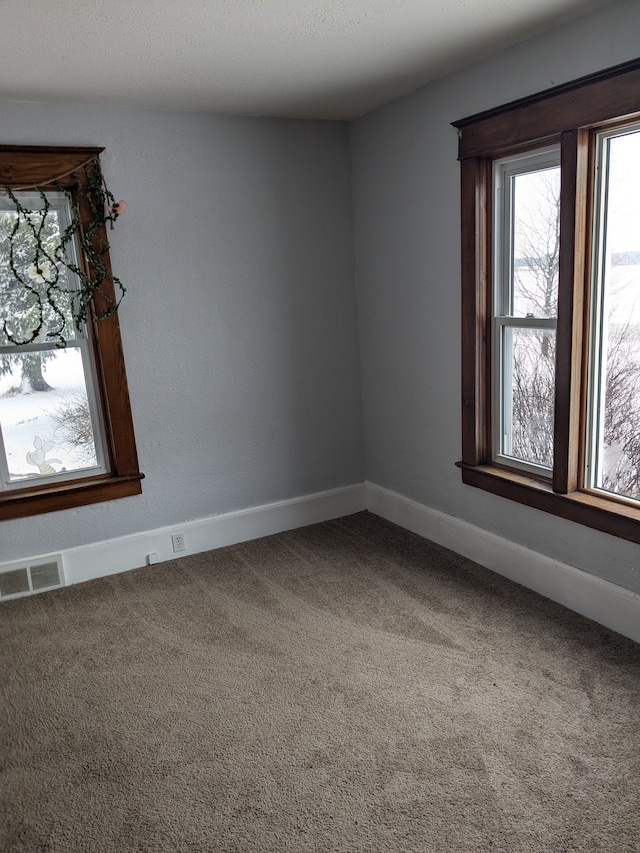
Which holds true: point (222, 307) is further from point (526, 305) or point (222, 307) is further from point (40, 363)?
point (526, 305)

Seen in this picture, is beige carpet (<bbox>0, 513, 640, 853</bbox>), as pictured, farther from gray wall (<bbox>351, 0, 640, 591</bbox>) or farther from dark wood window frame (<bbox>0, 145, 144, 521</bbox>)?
dark wood window frame (<bbox>0, 145, 144, 521</bbox>)

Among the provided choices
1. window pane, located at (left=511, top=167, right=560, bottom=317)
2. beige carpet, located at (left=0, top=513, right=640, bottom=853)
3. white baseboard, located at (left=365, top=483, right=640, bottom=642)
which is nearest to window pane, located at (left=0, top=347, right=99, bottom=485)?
beige carpet, located at (left=0, top=513, right=640, bottom=853)

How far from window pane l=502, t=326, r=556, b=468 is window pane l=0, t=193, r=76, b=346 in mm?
2307

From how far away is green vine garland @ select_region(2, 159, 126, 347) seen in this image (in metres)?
3.41

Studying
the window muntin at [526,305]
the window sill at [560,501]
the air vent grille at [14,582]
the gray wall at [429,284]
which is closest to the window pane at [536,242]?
the window muntin at [526,305]

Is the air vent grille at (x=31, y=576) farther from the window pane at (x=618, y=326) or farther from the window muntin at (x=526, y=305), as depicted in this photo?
the window pane at (x=618, y=326)

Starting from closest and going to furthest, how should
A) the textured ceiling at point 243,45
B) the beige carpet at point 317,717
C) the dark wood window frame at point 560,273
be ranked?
the beige carpet at point 317,717, the textured ceiling at point 243,45, the dark wood window frame at point 560,273

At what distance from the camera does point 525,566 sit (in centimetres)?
329

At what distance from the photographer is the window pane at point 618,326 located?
2.66 meters

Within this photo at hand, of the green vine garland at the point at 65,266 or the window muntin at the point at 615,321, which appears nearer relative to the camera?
the window muntin at the point at 615,321

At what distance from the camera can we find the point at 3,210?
11.0 feet

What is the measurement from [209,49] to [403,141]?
1.32m

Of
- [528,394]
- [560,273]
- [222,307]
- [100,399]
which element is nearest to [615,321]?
[560,273]

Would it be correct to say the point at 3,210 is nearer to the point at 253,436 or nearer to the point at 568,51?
the point at 253,436
